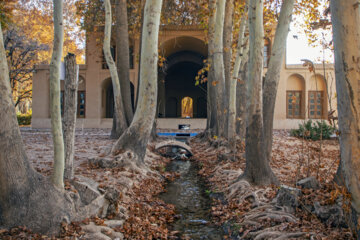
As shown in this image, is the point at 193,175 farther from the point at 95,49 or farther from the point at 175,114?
the point at 175,114

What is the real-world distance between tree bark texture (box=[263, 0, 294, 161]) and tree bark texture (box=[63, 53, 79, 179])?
421 centimetres

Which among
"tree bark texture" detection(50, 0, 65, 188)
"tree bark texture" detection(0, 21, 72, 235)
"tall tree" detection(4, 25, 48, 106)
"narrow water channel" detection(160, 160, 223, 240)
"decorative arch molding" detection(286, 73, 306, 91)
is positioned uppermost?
"tall tree" detection(4, 25, 48, 106)

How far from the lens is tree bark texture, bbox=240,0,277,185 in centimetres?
650

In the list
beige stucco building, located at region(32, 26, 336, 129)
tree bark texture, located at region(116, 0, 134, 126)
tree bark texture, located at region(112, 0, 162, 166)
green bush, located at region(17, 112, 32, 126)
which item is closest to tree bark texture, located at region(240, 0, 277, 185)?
tree bark texture, located at region(112, 0, 162, 166)

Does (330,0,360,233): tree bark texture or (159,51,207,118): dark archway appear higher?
(159,51,207,118): dark archway

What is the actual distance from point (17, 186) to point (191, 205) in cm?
380

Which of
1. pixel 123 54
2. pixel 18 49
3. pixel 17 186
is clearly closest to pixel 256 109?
pixel 17 186

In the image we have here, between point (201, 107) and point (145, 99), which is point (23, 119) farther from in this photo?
point (145, 99)

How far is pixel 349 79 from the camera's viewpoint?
332 cm

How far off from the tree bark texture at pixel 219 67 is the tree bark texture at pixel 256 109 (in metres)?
4.60

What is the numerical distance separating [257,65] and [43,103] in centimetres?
2068

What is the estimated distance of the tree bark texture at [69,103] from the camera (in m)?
5.17

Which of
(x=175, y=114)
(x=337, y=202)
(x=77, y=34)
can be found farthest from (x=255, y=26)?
(x=175, y=114)

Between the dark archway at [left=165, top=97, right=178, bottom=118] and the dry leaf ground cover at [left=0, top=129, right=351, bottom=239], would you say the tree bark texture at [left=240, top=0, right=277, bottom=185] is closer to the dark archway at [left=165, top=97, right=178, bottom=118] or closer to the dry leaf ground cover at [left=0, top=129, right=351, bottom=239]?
the dry leaf ground cover at [left=0, top=129, right=351, bottom=239]
